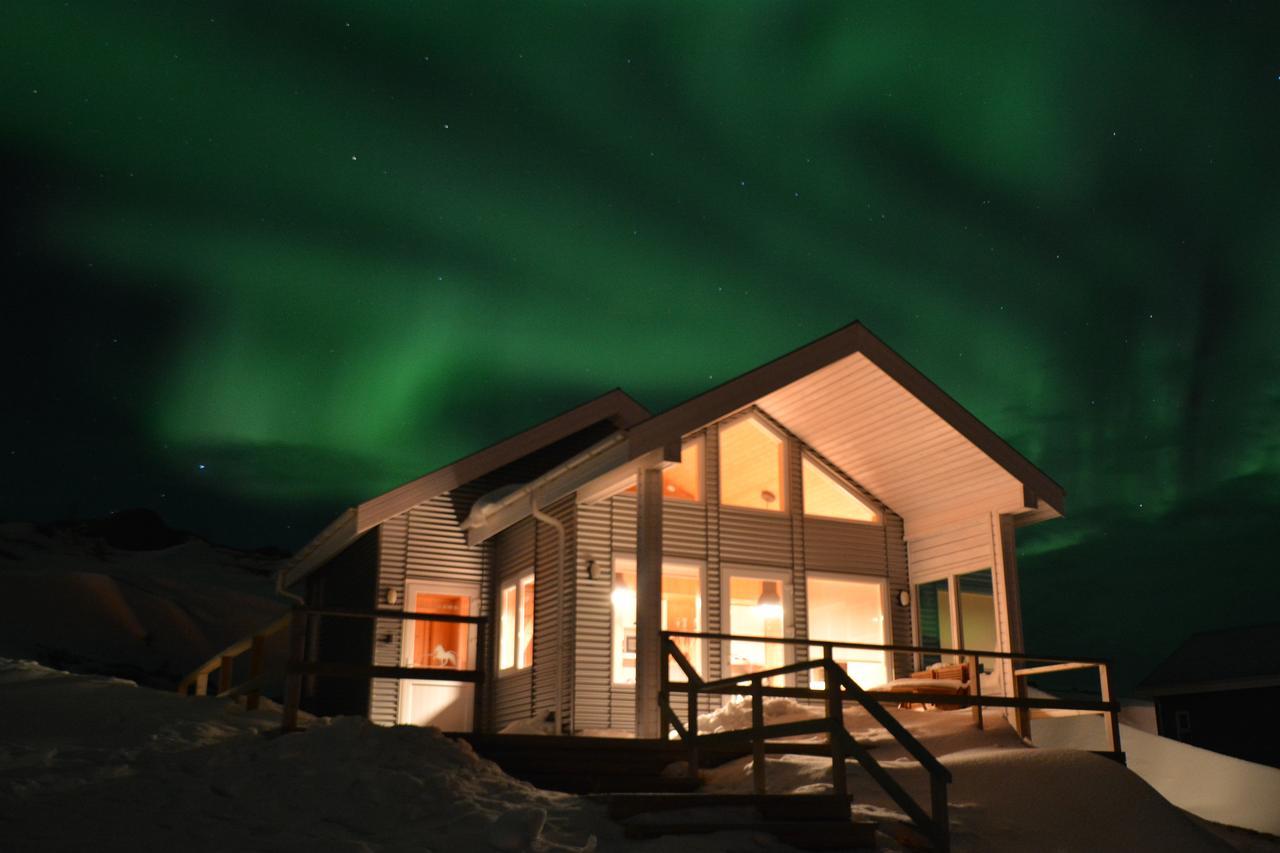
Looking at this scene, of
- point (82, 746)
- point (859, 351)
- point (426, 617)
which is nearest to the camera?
point (82, 746)

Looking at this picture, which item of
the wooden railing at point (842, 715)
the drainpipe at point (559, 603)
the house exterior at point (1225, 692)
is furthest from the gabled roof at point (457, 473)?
the house exterior at point (1225, 692)

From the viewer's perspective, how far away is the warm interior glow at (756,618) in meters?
16.1

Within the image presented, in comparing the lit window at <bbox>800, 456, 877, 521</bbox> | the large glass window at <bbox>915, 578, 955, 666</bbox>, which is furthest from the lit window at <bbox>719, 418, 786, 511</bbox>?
the large glass window at <bbox>915, 578, 955, 666</bbox>

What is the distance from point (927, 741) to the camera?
13.0 metres

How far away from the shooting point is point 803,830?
855 centimetres

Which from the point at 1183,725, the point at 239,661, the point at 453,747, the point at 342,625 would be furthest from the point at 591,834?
the point at 239,661

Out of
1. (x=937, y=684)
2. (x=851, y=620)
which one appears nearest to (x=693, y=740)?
(x=937, y=684)

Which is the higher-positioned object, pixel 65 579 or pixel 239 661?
pixel 65 579

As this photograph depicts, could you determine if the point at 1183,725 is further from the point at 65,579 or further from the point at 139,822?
the point at 65,579

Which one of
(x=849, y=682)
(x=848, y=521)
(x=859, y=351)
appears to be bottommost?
(x=849, y=682)

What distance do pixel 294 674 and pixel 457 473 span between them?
27.5 ft

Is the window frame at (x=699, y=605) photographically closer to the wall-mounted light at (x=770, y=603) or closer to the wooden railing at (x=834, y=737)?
the wall-mounted light at (x=770, y=603)

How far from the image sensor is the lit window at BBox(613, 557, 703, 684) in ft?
49.9

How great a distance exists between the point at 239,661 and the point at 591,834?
39.7 meters
